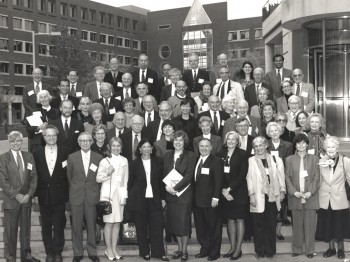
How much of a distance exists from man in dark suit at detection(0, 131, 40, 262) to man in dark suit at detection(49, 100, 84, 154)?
2.73 ft

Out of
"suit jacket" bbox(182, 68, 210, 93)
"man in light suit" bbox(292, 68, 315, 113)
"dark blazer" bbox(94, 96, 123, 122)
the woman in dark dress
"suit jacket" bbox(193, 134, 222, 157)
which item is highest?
"suit jacket" bbox(182, 68, 210, 93)

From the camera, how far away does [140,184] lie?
7324 millimetres

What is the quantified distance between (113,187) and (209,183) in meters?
1.43

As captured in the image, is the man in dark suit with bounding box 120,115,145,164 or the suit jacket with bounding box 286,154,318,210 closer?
the suit jacket with bounding box 286,154,318,210

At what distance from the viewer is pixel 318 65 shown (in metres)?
15.4

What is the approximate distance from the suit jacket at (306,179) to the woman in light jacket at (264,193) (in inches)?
4.7

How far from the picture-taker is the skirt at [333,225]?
716 cm

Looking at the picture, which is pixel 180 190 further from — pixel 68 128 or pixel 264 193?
pixel 68 128

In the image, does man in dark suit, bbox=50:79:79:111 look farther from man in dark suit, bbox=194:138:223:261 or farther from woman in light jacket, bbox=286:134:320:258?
woman in light jacket, bbox=286:134:320:258

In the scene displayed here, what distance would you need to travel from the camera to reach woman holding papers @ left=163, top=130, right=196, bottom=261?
721cm

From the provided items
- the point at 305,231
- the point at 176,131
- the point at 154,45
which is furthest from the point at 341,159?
the point at 154,45

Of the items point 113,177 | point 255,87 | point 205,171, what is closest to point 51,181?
point 113,177

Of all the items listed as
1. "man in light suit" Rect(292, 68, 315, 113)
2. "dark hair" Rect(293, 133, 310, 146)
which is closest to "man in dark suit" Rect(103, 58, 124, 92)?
"man in light suit" Rect(292, 68, 315, 113)

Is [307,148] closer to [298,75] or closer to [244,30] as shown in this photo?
[298,75]
